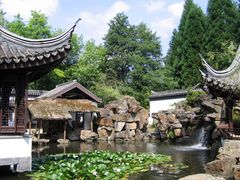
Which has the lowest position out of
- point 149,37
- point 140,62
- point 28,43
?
point 28,43

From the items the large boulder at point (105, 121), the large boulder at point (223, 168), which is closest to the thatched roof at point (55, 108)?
the large boulder at point (105, 121)

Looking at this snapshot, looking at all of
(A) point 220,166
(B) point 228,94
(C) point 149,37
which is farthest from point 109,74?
(A) point 220,166

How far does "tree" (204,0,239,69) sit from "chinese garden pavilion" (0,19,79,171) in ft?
106

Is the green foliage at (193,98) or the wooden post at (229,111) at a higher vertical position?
the green foliage at (193,98)

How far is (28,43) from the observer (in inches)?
432

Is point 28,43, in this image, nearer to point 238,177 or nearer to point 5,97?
point 5,97

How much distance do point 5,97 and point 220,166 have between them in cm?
769

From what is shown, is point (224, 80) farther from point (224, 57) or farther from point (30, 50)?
point (224, 57)

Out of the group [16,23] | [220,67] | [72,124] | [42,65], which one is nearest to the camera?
[42,65]

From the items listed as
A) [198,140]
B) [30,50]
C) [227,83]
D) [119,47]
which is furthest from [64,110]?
[119,47]

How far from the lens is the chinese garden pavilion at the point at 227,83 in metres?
14.8

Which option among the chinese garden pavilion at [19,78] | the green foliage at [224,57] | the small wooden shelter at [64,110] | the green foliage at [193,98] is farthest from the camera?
the green foliage at [193,98]

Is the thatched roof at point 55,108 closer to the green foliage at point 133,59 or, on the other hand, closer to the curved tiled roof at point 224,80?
the green foliage at point 133,59

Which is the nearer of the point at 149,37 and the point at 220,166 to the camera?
the point at 220,166
